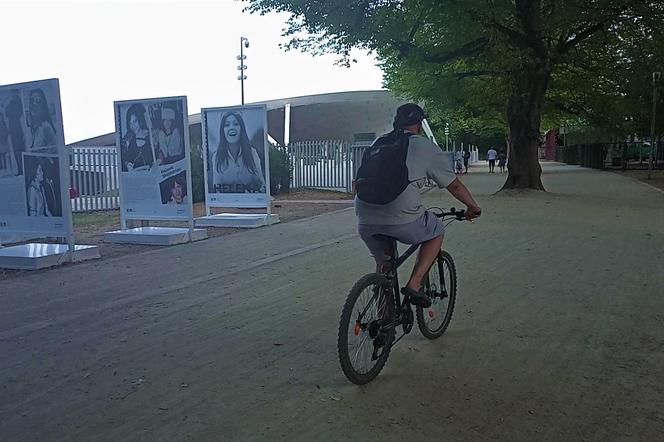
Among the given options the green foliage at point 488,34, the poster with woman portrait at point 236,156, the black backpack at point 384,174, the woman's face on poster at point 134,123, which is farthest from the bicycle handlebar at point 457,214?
the green foliage at point 488,34

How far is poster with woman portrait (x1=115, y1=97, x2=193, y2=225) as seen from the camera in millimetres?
11188

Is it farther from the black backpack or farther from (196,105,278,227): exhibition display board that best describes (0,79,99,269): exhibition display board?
the black backpack

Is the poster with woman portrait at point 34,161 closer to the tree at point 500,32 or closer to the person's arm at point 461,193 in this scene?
the person's arm at point 461,193

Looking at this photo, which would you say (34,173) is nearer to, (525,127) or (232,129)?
(232,129)

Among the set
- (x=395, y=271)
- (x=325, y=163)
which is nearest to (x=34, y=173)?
(x=395, y=271)

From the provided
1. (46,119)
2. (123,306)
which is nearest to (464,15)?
(46,119)

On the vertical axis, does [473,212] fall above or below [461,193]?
below

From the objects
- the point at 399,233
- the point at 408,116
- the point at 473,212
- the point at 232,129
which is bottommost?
the point at 399,233

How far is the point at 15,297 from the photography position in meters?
7.01

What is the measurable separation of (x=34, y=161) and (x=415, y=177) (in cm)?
653

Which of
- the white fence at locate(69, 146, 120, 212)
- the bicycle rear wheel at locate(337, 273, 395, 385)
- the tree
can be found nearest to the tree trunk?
the tree

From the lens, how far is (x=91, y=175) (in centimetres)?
1647

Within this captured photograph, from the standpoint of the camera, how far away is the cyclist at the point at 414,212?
4.41 m

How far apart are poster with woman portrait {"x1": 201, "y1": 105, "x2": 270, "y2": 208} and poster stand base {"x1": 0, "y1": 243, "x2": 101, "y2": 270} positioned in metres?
4.77
